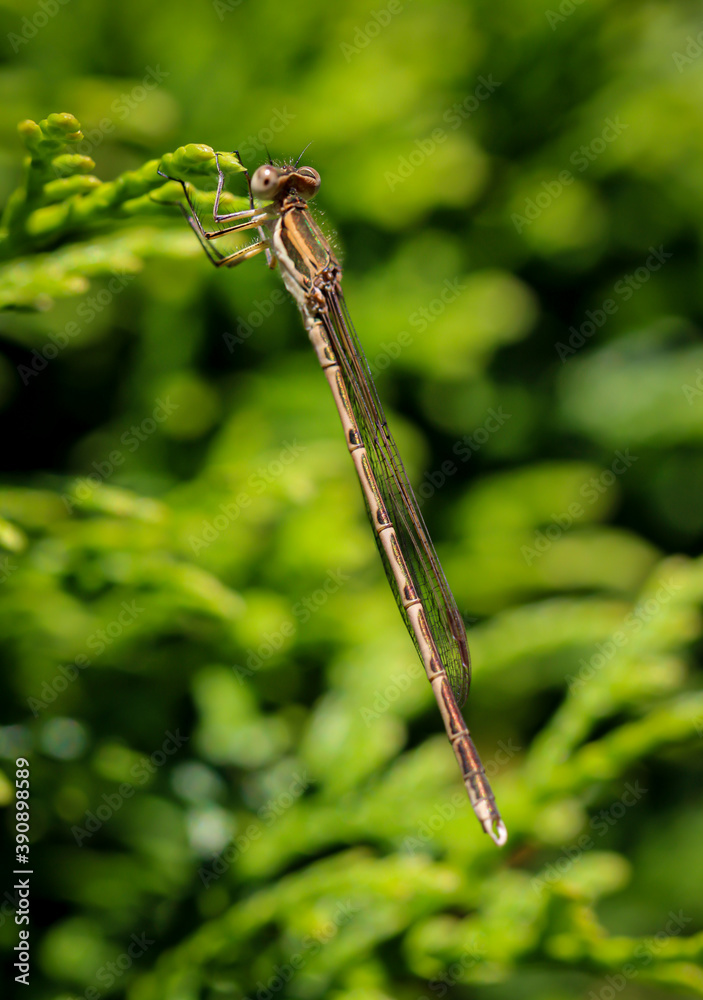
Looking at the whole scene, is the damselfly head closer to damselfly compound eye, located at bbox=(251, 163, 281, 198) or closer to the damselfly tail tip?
damselfly compound eye, located at bbox=(251, 163, 281, 198)

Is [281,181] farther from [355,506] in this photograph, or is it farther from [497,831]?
[497,831]

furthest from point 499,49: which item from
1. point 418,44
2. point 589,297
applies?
point 589,297

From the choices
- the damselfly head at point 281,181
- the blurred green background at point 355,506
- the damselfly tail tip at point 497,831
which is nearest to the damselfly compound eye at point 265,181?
the damselfly head at point 281,181

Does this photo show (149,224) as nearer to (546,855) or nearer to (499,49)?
(499,49)

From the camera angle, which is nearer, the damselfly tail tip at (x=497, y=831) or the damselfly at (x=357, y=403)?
the damselfly tail tip at (x=497, y=831)

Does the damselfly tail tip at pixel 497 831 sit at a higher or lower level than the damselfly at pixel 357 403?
lower

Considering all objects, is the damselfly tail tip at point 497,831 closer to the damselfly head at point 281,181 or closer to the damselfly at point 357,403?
the damselfly at point 357,403

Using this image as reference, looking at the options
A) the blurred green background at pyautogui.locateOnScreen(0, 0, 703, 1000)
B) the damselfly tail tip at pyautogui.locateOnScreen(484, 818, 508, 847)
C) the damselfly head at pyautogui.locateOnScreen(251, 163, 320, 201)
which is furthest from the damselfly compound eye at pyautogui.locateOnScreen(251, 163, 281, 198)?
the damselfly tail tip at pyautogui.locateOnScreen(484, 818, 508, 847)

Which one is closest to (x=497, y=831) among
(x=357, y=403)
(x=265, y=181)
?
(x=357, y=403)
